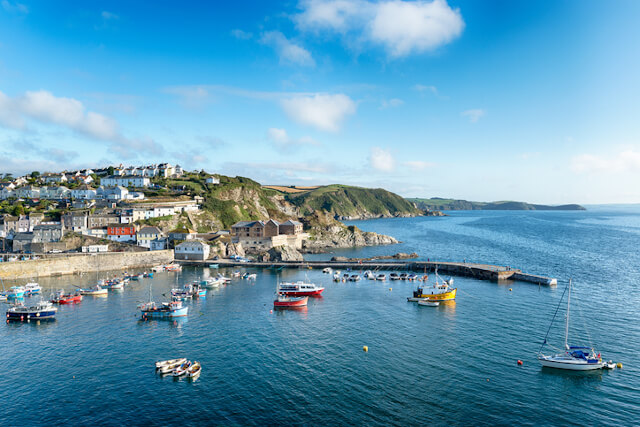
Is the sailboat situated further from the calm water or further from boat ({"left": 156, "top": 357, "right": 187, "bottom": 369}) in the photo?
boat ({"left": 156, "top": 357, "right": 187, "bottom": 369})

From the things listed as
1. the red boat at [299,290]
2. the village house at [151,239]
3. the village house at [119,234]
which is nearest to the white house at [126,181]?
the village house at [119,234]

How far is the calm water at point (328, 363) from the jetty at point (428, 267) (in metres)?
11.6

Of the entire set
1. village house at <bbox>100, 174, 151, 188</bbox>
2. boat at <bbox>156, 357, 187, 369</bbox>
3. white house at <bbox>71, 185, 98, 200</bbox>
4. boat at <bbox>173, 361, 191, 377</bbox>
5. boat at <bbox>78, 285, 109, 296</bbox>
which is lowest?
boat at <bbox>173, 361, 191, 377</bbox>

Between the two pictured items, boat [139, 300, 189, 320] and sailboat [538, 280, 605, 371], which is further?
boat [139, 300, 189, 320]

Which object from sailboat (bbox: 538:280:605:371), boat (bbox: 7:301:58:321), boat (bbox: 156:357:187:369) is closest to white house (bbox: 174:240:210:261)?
boat (bbox: 7:301:58:321)

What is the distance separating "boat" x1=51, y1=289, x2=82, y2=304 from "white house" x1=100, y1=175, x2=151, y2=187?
109570mm

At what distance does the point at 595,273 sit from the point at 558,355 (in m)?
64.5

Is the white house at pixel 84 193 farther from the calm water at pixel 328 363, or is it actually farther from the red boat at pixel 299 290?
the red boat at pixel 299 290

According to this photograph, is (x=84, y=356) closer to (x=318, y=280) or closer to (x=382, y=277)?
(x=318, y=280)

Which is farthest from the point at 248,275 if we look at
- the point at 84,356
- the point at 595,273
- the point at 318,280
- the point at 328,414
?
the point at 595,273

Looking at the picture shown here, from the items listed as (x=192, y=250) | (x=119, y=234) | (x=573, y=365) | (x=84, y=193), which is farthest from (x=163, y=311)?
(x=84, y=193)

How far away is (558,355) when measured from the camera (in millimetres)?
41188

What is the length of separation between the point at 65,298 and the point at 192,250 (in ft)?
146

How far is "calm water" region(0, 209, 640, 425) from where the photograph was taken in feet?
105
